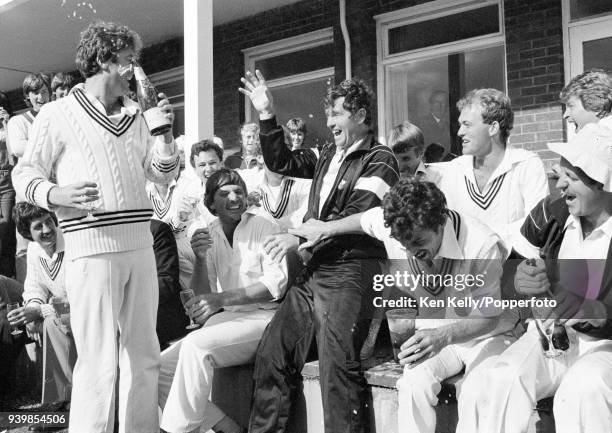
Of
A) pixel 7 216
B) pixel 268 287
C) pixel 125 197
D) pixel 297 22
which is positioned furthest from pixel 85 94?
pixel 297 22

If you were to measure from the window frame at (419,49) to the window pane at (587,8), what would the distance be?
664 mm

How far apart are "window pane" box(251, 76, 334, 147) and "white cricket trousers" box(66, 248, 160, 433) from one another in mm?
5250

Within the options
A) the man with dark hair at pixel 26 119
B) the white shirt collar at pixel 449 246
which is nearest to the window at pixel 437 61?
the man with dark hair at pixel 26 119

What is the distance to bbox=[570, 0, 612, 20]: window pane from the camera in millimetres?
5895

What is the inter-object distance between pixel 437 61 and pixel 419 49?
0.23 meters

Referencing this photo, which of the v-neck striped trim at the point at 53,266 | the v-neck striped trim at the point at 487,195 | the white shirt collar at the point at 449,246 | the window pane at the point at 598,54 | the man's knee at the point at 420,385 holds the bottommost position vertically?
the man's knee at the point at 420,385

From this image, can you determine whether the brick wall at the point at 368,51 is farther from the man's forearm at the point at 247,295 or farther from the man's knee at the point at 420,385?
the man's knee at the point at 420,385

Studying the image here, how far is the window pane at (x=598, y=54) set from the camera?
588 cm

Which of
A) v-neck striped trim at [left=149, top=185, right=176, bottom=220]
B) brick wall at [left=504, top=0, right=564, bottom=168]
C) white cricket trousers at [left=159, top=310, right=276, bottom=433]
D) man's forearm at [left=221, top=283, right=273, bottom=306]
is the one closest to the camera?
white cricket trousers at [left=159, top=310, right=276, bottom=433]

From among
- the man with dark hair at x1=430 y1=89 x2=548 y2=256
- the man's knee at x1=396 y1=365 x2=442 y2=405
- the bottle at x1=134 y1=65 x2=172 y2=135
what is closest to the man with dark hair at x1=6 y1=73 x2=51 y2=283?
the bottle at x1=134 y1=65 x2=172 y2=135

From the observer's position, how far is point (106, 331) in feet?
10.3

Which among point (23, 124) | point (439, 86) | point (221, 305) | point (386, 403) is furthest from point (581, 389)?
point (439, 86)

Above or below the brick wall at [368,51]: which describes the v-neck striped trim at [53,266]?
below

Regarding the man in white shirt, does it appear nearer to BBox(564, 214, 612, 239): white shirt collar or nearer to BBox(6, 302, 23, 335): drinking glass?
BBox(564, 214, 612, 239): white shirt collar
